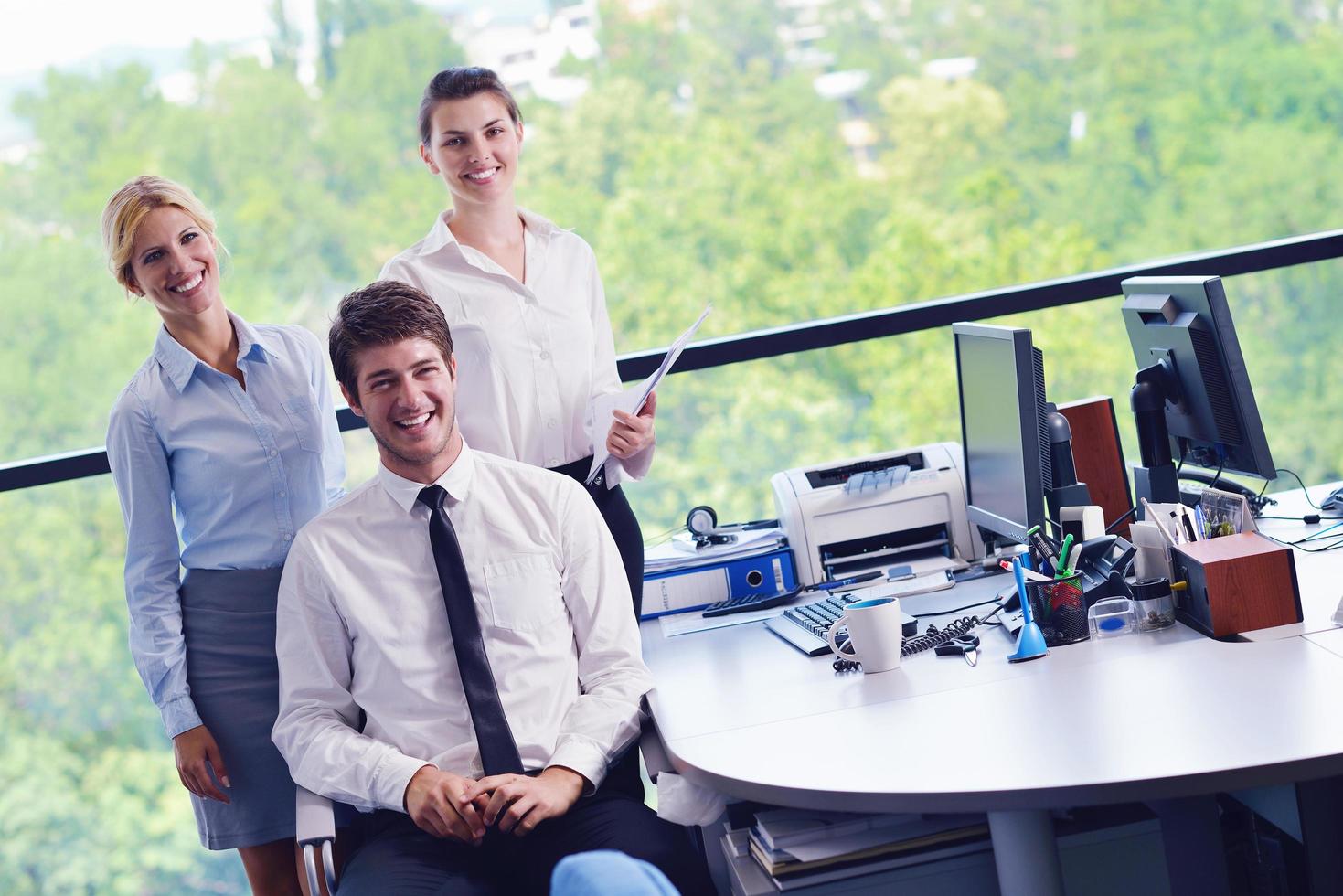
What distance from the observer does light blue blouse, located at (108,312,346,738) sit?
2.05 metres

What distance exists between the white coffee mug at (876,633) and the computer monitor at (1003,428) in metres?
0.31

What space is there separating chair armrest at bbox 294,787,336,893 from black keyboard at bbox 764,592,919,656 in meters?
0.78

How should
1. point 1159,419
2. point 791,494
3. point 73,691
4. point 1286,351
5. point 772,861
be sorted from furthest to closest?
Answer: point 1286,351, point 73,691, point 791,494, point 1159,419, point 772,861

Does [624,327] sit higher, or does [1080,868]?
[624,327]

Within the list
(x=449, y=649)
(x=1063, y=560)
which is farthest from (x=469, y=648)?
(x=1063, y=560)

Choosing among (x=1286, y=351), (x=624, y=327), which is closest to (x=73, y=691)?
(x=624, y=327)

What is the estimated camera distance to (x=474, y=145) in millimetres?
2205

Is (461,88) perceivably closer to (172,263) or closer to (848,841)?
(172,263)

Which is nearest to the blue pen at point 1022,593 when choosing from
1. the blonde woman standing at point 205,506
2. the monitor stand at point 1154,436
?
the monitor stand at point 1154,436

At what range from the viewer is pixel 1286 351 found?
13523 mm

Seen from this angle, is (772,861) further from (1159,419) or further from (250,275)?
(250,275)

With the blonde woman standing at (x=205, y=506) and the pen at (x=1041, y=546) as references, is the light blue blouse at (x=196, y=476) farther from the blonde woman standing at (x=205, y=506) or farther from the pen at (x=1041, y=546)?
the pen at (x=1041, y=546)

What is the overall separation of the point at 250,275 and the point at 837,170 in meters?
6.90

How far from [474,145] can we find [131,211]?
57 centimetres
